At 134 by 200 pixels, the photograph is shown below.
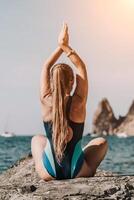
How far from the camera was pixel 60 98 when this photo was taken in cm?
652

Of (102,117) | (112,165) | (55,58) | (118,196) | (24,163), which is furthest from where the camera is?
(102,117)

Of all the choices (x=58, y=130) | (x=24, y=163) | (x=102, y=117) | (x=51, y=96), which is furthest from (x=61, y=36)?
(x=102, y=117)

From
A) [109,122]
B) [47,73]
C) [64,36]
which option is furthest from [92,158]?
[109,122]

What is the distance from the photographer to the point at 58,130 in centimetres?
657

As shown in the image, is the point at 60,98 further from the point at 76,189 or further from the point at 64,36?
the point at 76,189

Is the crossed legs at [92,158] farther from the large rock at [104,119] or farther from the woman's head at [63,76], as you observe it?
the large rock at [104,119]

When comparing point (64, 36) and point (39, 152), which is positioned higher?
point (64, 36)

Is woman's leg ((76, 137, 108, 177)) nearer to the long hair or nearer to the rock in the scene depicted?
the rock

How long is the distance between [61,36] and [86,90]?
829 mm

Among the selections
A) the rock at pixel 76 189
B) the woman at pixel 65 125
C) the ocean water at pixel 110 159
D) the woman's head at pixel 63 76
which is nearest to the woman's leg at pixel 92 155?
the woman at pixel 65 125

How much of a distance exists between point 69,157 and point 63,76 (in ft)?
3.34

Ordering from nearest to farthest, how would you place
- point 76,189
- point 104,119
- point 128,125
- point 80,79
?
point 76,189, point 80,79, point 104,119, point 128,125

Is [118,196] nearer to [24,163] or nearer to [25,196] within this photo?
[25,196]

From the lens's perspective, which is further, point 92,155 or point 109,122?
point 109,122
